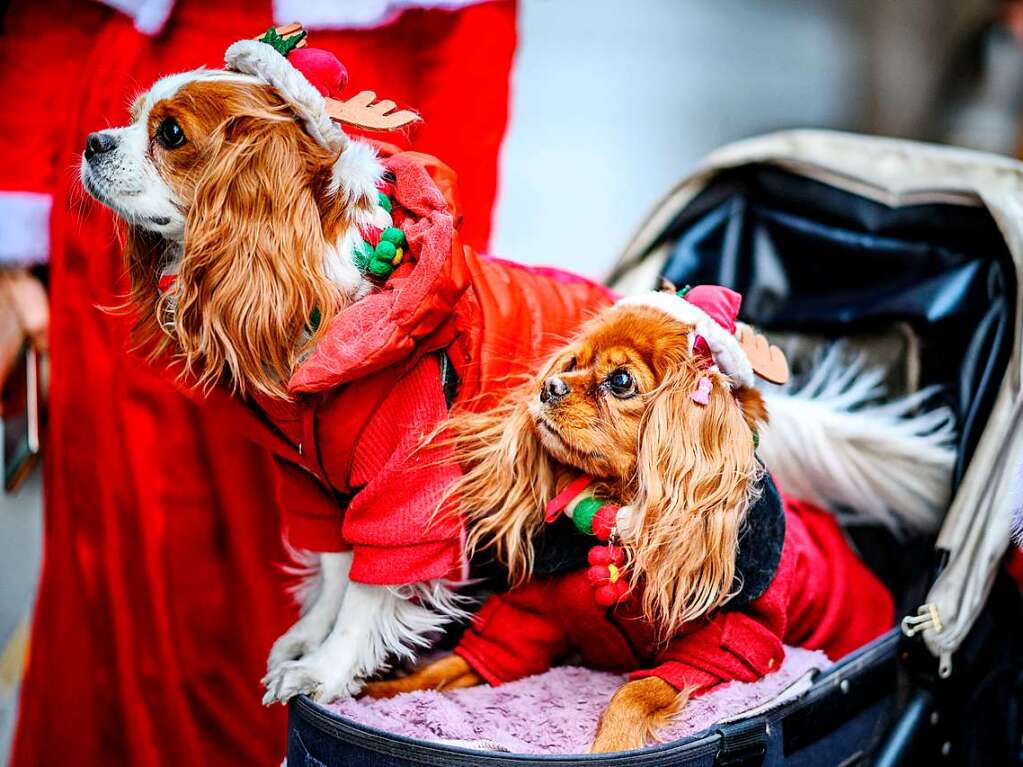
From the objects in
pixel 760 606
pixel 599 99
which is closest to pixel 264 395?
pixel 760 606

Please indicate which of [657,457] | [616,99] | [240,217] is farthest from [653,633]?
[616,99]

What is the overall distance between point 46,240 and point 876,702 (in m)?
1.10

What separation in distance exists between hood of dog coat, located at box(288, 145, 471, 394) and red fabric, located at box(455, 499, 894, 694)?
0.90ft

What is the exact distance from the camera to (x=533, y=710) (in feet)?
2.83

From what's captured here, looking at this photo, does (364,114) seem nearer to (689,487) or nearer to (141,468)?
(689,487)

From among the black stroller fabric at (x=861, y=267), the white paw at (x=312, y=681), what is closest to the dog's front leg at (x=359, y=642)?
the white paw at (x=312, y=681)

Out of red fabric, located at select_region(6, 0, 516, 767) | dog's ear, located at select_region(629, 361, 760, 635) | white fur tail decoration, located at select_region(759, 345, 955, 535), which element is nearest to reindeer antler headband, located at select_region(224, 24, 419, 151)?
red fabric, located at select_region(6, 0, 516, 767)

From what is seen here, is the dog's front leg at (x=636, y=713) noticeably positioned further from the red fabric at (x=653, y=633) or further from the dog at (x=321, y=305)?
the dog at (x=321, y=305)

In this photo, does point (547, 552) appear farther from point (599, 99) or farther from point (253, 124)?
point (599, 99)

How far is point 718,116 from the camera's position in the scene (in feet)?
9.03

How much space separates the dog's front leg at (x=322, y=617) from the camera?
3.20 feet

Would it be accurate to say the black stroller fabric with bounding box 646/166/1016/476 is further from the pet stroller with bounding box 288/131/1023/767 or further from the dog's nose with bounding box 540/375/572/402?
the dog's nose with bounding box 540/375/572/402

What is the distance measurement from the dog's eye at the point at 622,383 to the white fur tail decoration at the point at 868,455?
350 millimetres

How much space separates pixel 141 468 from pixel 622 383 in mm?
745
